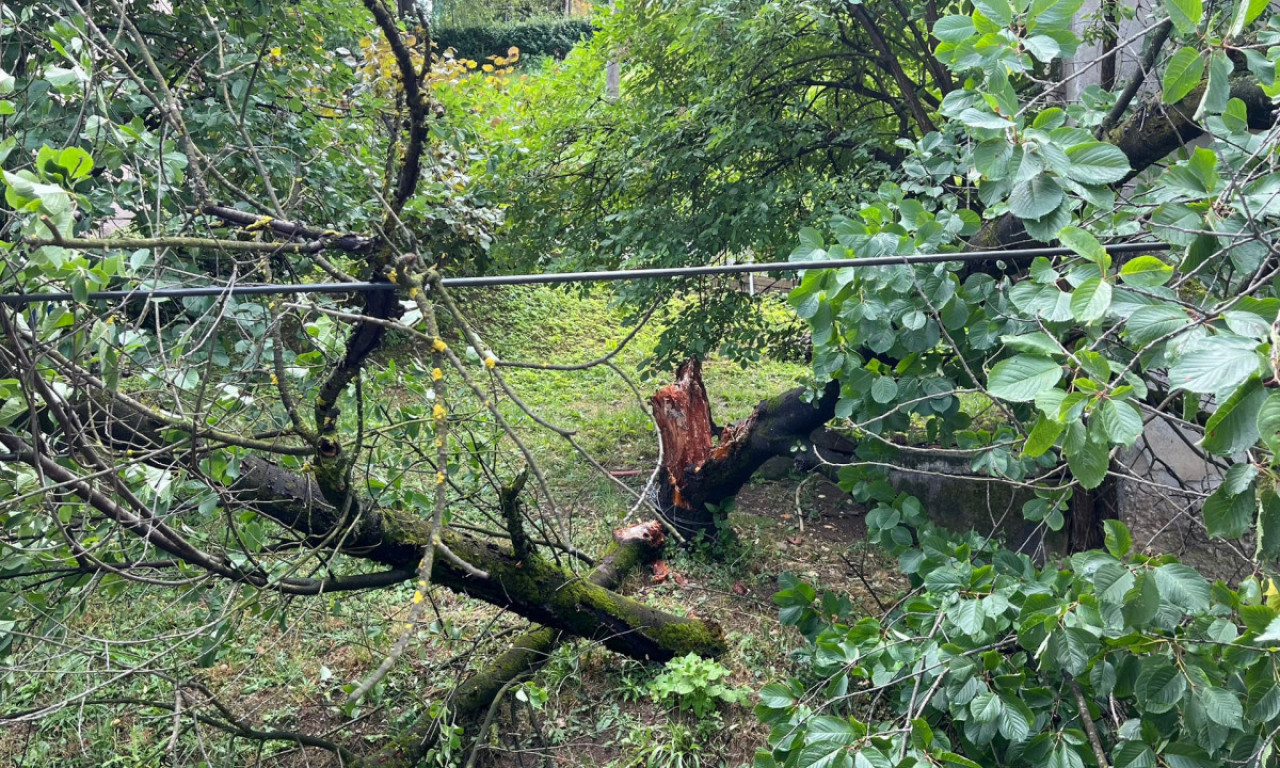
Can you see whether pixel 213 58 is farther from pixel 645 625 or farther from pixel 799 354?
pixel 799 354

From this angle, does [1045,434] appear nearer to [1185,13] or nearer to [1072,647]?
[1072,647]

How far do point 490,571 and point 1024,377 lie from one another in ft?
6.68

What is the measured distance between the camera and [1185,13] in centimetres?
153

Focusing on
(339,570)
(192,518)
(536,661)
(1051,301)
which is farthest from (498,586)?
(1051,301)

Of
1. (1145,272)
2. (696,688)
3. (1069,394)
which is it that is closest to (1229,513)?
(1069,394)

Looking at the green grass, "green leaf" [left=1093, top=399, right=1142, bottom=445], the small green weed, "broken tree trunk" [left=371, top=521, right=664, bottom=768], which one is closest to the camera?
"green leaf" [left=1093, top=399, right=1142, bottom=445]

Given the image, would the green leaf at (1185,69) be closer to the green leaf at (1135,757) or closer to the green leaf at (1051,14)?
the green leaf at (1051,14)

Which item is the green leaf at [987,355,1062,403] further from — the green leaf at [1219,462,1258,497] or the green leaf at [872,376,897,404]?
the green leaf at [872,376,897,404]

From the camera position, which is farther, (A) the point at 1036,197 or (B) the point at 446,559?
(B) the point at 446,559

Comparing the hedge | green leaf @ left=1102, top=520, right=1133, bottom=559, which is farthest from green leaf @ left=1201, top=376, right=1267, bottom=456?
the hedge

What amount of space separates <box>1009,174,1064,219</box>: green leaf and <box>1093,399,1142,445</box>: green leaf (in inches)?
24.2

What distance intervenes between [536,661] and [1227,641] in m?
2.49

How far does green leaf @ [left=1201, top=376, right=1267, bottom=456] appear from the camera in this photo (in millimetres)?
1196

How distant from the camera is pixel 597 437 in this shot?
6.74 meters
